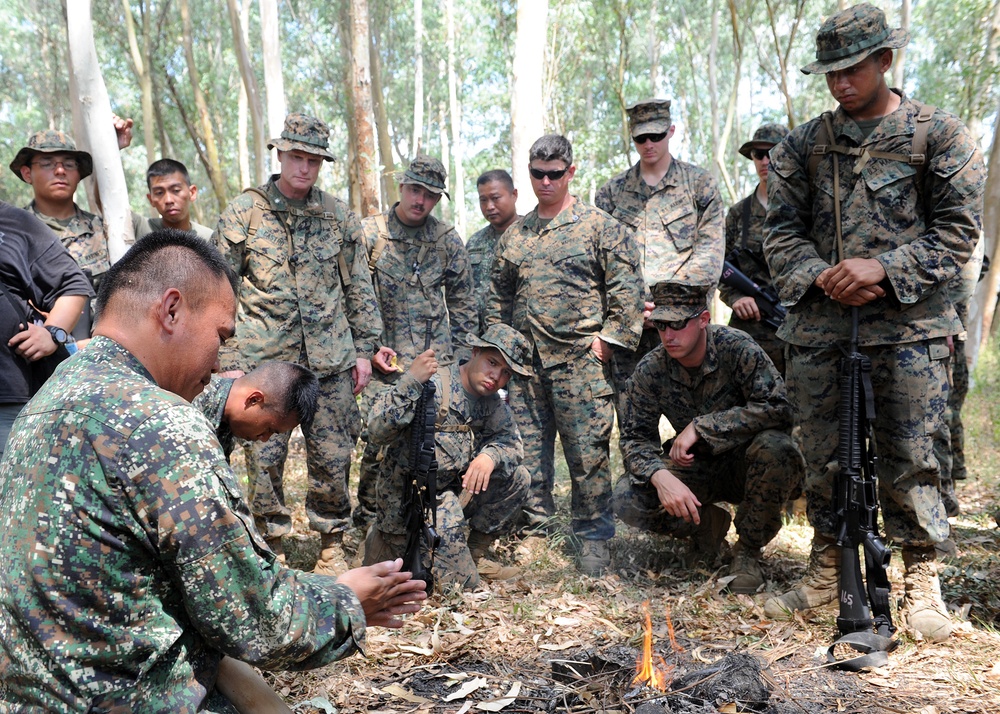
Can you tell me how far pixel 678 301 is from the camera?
4652 mm

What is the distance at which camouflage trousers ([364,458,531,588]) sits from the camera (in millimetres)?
4734

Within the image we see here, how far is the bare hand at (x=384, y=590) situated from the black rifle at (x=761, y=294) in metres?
4.24

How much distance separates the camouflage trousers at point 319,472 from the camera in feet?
16.5

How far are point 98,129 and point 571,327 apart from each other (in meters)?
3.24

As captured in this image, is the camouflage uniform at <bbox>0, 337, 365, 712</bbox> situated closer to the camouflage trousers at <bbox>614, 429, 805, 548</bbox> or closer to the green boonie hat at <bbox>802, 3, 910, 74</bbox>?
the green boonie hat at <bbox>802, 3, 910, 74</bbox>

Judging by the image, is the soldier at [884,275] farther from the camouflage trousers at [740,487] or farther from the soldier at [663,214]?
the soldier at [663,214]

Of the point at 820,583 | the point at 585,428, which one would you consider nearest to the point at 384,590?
the point at 820,583

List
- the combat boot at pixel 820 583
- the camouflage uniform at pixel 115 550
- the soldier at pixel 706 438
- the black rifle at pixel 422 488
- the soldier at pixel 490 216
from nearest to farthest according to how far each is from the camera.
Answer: the camouflage uniform at pixel 115 550, the combat boot at pixel 820 583, the black rifle at pixel 422 488, the soldier at pixel 706 438, the soldier at pixel 490 216

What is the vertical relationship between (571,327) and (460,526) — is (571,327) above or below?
above

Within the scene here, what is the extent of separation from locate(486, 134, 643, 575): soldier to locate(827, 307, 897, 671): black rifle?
184 cm

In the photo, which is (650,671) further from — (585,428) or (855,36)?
(855,36)

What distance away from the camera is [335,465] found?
17.0 ft

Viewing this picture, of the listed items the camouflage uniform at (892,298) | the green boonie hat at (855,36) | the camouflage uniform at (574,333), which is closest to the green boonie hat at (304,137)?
the camouflage uniform at (574,333)

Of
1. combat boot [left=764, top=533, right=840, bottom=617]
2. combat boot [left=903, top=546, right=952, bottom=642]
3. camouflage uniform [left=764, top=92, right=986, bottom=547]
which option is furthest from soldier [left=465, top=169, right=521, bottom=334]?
combat boot [left=903, top=546, right=952, bottom=642]
